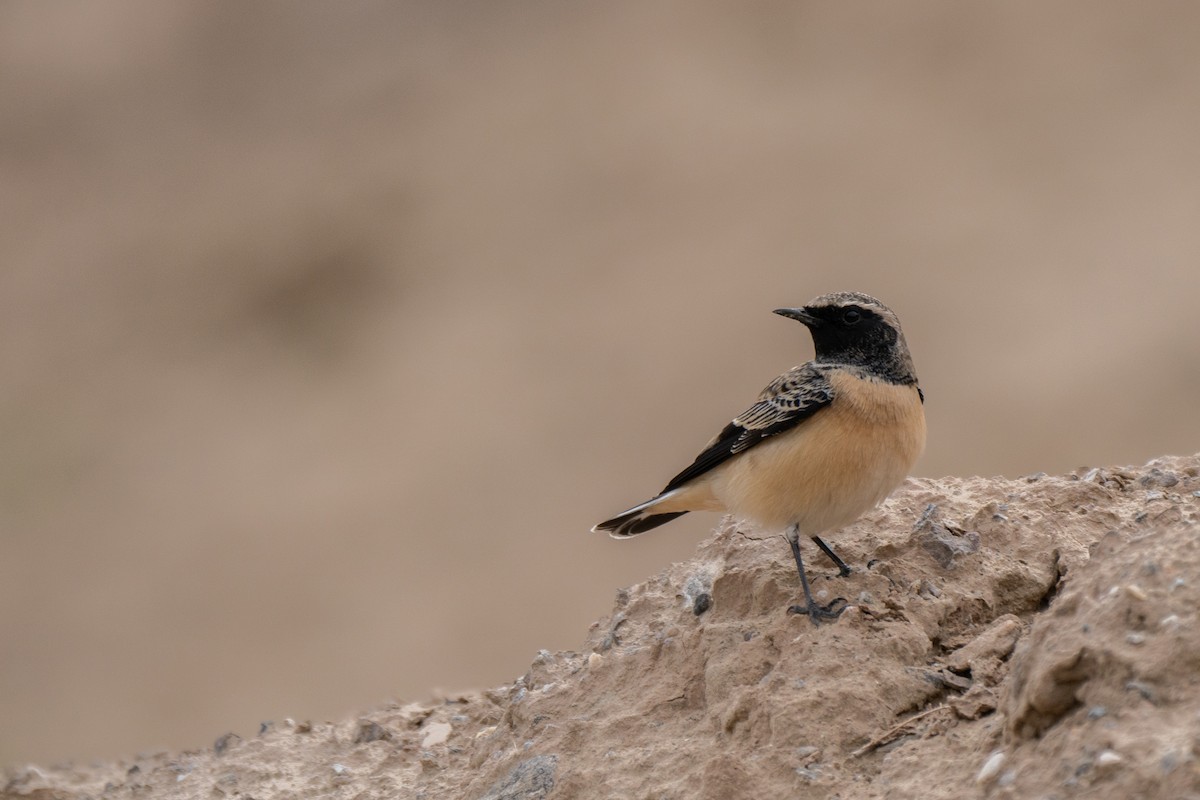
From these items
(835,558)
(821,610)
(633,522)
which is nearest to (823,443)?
(835,558)

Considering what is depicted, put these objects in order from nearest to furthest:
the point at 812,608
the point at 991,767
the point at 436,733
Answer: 1. the point at 991,767
2. the point at 812,608
3. the point at 436,733

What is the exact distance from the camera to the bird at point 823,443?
20.2 ft

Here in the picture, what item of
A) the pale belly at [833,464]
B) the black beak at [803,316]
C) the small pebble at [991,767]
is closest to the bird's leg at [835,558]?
the pale belly at [833,464]

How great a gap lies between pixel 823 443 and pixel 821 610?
3.21ft

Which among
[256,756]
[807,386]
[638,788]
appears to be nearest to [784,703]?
[638,788]

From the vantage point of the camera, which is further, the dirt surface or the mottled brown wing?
the mottled brown wing

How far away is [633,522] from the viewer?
24.0ft

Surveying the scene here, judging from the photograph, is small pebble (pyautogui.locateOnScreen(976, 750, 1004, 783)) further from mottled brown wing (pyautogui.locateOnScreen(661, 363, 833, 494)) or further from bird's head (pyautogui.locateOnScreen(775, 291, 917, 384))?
bird's head (pyautogui.locateOnScreen(775, 291, 917, 384))

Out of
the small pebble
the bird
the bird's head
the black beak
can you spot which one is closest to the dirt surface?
the small pebble

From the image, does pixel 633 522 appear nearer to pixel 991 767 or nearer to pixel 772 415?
pixel 772 415

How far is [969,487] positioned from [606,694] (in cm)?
224

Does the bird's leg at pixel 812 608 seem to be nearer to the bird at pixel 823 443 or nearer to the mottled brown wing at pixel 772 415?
the bird at pixel 823 443

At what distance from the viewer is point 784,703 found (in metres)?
5.05

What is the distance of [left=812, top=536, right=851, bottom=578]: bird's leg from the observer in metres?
6.11
